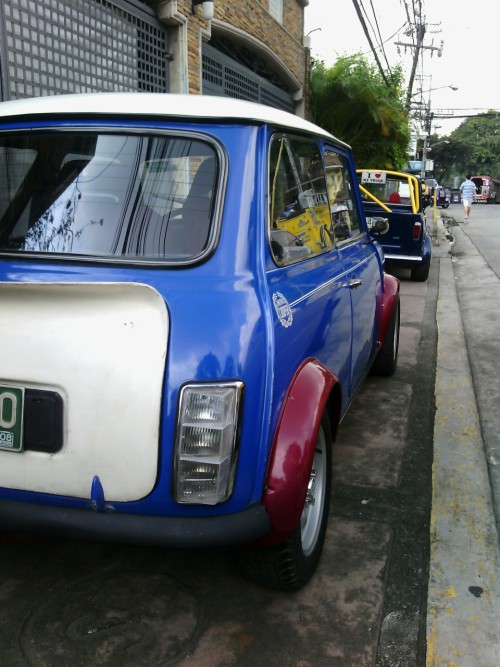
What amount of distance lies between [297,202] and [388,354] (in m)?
2.65

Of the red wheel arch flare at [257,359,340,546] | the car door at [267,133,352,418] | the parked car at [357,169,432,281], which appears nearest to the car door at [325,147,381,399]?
the car door at [267,133,352,418]

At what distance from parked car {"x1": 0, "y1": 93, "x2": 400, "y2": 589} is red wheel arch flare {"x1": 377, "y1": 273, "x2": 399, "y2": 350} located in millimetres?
1768

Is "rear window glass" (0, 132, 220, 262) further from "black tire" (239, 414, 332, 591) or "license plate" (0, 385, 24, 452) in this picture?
"black tire" (239, 414, 332, 591)

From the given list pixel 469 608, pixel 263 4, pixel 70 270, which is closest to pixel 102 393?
pixel 70 270

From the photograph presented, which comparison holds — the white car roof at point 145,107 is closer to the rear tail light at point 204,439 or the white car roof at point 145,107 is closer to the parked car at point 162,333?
the parked car at point 162,333

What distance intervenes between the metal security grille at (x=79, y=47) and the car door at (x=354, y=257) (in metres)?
3.94

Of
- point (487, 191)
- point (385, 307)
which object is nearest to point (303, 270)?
point (385, 307)

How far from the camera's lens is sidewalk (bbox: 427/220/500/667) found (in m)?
2.31

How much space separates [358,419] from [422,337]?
2744mm

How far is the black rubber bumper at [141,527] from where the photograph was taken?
1989 mm

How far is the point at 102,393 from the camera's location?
1.99 m

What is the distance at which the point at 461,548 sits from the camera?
2.90 metres

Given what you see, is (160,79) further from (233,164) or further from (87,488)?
(87,488)

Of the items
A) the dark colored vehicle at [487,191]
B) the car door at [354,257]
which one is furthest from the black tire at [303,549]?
the dark colored vehicle at [487,191]
